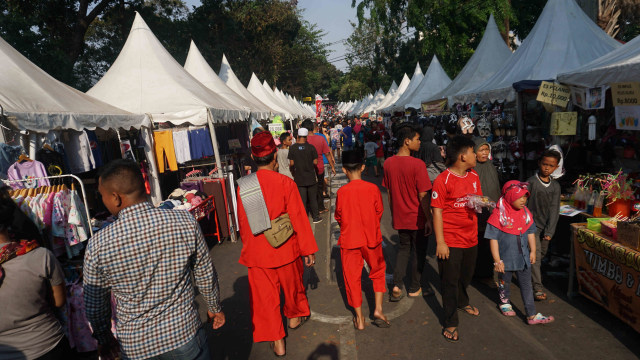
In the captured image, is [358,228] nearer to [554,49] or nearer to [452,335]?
[452,335]

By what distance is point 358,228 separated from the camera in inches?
148

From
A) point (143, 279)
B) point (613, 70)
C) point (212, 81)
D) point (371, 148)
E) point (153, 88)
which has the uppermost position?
point (212, 81)

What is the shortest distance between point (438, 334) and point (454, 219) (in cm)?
123

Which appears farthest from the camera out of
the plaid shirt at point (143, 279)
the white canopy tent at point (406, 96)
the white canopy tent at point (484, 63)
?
the white canopy tent at point (406, 96)

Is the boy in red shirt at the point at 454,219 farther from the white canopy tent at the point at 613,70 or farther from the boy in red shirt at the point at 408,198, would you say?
the white canopy tent at the point at 613,70

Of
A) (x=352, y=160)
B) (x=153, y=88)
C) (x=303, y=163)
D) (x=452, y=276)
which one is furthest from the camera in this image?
(x=153, y=88)

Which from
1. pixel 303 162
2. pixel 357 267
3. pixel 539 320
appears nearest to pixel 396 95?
pixel 303 162

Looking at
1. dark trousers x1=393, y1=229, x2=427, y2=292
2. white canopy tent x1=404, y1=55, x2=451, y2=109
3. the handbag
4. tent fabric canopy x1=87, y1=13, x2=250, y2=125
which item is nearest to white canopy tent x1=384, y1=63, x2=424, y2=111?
white canopy tent x1=404, y1=55, x2=451, y2=109

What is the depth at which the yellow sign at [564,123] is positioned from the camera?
255 inches

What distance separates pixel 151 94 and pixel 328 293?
5.96 m

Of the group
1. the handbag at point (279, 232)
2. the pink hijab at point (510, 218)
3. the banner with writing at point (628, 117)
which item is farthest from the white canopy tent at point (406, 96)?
the handbag at point (279, 232)

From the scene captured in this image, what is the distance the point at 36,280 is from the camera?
2.36 metres

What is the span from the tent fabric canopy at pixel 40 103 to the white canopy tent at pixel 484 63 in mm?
9612

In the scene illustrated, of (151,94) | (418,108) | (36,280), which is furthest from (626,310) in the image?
(418,108)
